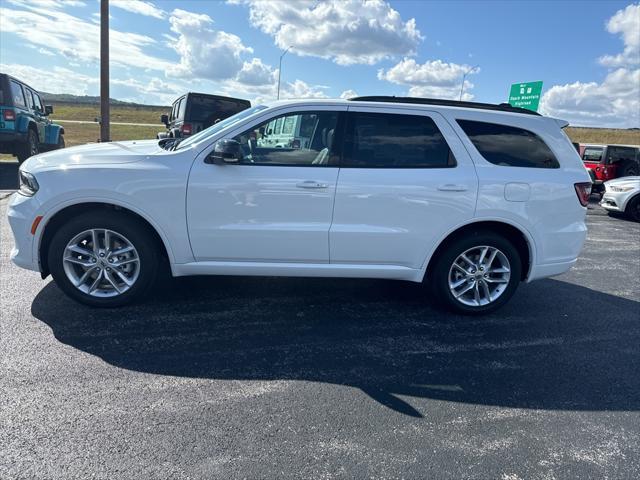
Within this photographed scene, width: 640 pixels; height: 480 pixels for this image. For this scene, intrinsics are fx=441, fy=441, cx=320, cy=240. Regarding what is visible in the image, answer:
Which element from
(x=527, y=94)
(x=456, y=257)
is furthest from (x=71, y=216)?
(x=527, y=94)

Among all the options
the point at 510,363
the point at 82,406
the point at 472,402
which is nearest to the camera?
the point at 82,406

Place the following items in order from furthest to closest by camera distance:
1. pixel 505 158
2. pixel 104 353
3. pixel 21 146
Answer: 1. pixel 21 146
2. pixel 505 158
3. pixel 104 353

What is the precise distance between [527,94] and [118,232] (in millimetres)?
20990

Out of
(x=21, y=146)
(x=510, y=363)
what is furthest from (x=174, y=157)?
(x=21, y=146)

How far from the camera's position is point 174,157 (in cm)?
378

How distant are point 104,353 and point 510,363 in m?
3.11

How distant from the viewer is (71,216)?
3840mm

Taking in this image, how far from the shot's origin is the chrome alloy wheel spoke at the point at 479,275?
4266 millimetres

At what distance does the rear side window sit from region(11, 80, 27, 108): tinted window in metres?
11.8

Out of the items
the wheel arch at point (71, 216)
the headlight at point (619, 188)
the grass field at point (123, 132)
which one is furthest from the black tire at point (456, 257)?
the grass field at point (123, 132)

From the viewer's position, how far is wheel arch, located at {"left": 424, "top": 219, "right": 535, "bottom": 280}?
165 inches

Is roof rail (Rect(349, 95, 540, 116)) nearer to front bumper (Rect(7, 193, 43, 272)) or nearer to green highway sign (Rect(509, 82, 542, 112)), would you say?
front bumper (Rect(7, 193, 43, 272))

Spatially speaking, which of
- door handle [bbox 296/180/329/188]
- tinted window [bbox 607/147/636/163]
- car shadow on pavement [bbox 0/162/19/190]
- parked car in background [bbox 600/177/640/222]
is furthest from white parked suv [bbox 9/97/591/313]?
tinted window [bbox 607/147/636/163]

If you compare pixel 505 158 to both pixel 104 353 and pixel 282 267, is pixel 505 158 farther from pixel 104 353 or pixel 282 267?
pixel 104 353
